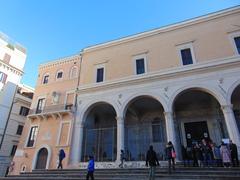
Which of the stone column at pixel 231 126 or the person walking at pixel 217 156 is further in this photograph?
the stone column at pixel 231 126

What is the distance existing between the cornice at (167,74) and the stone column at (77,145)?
3450 mm

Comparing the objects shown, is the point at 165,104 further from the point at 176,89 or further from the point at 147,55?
the point at 147,55

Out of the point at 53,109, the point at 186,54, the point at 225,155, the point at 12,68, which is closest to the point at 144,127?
the point at 186,54

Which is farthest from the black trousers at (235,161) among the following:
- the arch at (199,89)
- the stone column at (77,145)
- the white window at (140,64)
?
the stone column at (77,145)

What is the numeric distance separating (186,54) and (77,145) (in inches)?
465

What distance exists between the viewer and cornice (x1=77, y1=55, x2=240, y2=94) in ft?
45.4

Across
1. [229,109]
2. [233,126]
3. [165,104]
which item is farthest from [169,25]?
[233,126]

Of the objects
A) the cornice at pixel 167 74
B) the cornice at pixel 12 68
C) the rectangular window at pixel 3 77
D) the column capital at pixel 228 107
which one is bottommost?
the column capital at pixel 228 107

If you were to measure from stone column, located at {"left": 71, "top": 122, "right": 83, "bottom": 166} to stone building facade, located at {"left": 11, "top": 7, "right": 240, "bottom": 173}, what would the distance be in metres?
0.08

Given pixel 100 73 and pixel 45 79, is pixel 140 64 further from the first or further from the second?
pixel 45 79

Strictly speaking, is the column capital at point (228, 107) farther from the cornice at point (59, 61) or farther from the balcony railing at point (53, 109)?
the cornice at point (59, 61)

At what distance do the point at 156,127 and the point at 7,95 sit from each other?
18.7 metres

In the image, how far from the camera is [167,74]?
1520 cm

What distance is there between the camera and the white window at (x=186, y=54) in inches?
608
